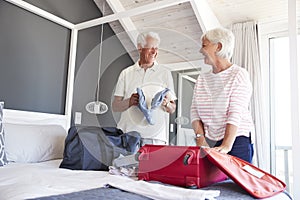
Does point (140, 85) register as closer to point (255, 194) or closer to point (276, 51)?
point (255, 194)

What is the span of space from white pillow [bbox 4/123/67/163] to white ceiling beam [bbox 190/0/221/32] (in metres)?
1.51

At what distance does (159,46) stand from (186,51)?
0.30 metres

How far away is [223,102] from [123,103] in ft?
2.41

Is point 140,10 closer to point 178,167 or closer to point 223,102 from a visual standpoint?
point 223,102

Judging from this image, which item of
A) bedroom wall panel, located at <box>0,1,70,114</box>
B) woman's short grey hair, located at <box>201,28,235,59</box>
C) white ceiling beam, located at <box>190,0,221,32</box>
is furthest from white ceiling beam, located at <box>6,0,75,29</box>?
woman's short grey hair, located at <box>201,28,235,59</box>

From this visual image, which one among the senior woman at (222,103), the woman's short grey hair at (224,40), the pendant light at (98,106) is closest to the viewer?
the senior woman at (222,103)

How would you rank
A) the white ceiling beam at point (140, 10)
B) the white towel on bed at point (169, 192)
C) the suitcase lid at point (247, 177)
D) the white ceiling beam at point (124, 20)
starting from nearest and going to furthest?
the white towel on bed at point (169, 192)
the suitcase lid at point (247, 177)
the white ceiling beam at point (140, 10)
the white ceiling beam at point (124, 20)

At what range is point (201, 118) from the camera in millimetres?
1618

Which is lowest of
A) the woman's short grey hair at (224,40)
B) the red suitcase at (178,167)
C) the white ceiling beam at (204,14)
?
the red suitcase at (178,167)

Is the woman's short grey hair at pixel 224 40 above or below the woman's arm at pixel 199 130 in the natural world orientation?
above

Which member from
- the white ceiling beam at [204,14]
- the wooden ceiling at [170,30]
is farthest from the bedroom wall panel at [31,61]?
the white ceiling beam at [204,14]

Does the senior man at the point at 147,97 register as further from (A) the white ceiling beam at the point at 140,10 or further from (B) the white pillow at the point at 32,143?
(B) the white pillow at the point at 32,143

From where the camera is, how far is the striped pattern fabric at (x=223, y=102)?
58.7 inches

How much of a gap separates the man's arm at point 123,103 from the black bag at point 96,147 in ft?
0.58
